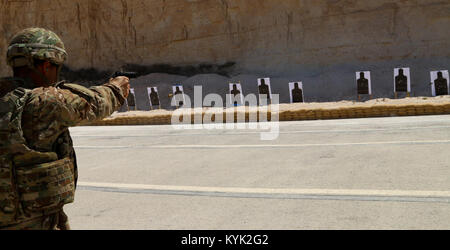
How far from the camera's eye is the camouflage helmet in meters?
2.56

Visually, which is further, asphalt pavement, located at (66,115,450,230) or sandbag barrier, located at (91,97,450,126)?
sandbag barrier, located at (91,97,450,126)

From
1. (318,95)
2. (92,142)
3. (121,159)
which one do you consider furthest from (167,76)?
(121,159)

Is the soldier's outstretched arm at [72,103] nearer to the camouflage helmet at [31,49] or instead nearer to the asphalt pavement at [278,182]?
the camouflage helmet at [31,49]

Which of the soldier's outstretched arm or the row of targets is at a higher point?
the row of targets

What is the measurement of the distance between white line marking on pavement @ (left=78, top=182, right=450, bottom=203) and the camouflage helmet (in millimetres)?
3039

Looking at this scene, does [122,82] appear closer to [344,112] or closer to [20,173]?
[20,173]

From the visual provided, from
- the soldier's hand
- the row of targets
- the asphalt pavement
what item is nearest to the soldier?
the soldier's hand

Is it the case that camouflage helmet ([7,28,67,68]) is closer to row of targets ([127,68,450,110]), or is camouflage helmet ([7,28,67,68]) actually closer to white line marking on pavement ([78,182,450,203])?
white line marking on pavement ([78,182,450,203])

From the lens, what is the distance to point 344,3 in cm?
2030

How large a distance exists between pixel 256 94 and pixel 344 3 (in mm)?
6201

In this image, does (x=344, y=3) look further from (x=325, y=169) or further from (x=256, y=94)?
(x=325, y=169)

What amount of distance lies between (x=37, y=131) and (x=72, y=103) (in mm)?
262
